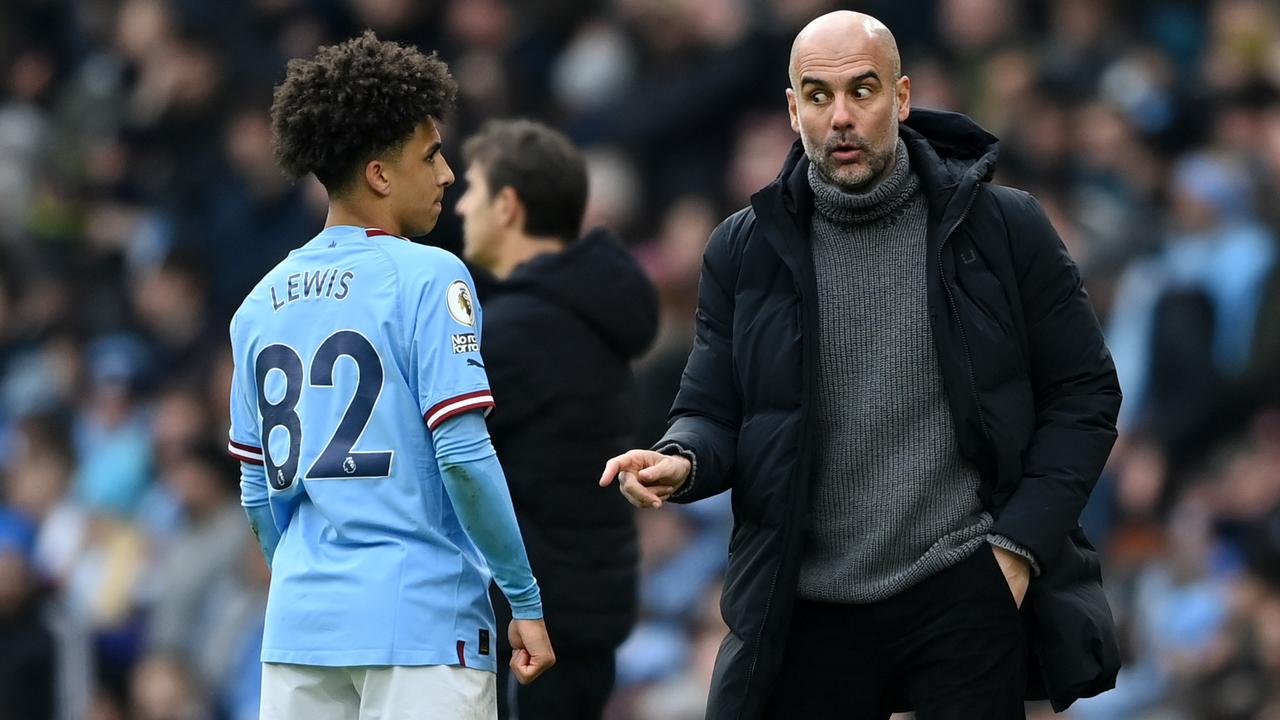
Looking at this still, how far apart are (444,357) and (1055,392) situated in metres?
1.33

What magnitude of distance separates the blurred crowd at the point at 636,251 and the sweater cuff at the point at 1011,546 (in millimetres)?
2472

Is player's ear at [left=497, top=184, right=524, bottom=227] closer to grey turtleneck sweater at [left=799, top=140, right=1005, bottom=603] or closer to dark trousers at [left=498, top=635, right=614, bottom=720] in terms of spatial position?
dark trousers at [left=498, top=635, right=614, bottom=720]

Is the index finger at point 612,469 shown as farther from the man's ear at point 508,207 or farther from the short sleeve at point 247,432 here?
the man's ear at point 508,207

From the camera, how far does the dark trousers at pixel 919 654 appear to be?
4398 millimetres

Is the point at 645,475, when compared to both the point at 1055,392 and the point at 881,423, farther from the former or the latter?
the point at 1055,392

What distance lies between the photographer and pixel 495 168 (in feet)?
18.7

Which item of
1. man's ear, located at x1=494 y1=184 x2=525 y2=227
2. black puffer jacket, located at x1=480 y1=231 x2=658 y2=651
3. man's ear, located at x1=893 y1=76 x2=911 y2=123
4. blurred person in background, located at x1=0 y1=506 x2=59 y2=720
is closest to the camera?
man's ear, located at x1=893 y1=76 x2=911 y2=123

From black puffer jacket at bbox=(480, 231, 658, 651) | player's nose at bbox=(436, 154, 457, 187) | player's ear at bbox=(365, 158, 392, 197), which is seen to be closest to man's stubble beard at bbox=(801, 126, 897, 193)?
player's nose at bbox=(436, 154, 457, 187)

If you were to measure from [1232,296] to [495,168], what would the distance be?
4.39m

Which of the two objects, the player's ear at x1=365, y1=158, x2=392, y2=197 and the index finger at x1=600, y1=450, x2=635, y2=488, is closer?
the index finger at x1=600, y1=450, x2=635, y2=488

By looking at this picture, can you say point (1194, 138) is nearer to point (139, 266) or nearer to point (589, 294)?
point (589, 294)

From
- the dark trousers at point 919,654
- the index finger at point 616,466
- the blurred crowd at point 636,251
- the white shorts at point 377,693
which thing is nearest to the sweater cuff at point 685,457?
the index finger at point 616,466

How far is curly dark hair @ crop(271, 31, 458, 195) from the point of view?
14.3ft

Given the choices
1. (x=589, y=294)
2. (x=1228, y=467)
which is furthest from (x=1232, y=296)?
(x=589, y=294)
